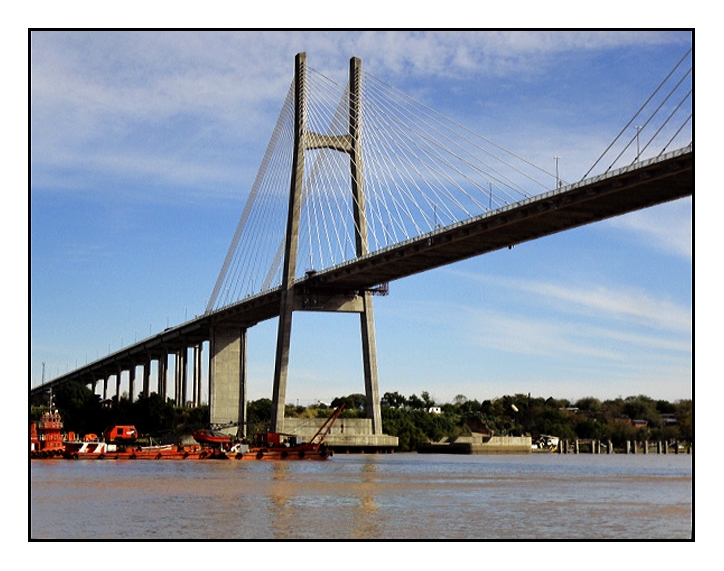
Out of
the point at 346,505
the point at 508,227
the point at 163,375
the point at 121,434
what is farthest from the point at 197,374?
the point at 346,505

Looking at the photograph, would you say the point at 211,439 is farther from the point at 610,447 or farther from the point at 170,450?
the point at 610,447

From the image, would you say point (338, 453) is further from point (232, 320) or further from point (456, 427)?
point (456, 427)

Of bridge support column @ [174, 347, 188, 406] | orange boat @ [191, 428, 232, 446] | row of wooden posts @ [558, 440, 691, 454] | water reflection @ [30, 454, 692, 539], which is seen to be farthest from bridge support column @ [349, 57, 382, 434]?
bridge support column @ [174, 347, 188, 406]

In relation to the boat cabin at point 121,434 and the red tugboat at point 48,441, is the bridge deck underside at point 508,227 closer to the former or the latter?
the boat cabin at point 121,434

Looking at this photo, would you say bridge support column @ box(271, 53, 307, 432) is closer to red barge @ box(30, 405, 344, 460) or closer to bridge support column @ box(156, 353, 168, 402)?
red barge @ box(30, 405, 344, 460)

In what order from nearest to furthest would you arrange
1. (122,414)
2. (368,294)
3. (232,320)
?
1. (368,294)
2. (232,320)
3. (122,414)
